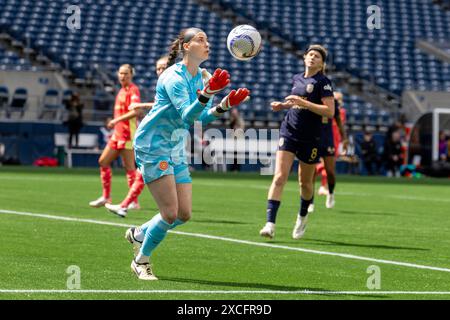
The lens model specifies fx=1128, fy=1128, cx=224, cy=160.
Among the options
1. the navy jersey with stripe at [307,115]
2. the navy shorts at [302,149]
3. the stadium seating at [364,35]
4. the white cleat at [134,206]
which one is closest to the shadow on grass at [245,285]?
the navy shorts at [302,149]

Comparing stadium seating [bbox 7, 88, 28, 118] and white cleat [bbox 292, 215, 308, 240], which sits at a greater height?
stadium seating [bbox 7, 88, 28, 118]

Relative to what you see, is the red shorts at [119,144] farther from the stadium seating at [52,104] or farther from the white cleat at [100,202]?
the stadium seating at [52,104]

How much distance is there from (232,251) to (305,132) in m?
2.29

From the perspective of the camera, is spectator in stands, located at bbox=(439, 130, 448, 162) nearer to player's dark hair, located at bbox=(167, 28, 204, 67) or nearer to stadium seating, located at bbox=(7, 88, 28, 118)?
stadium seating, located at bbox=(7, 88, 28, 118)

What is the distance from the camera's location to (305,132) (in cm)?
1381

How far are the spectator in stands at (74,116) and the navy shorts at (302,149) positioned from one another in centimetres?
2260

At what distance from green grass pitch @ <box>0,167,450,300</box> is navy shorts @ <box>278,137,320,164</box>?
1.00 metres

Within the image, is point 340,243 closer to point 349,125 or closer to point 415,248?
point 415,248

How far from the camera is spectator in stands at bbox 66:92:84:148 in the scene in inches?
1406

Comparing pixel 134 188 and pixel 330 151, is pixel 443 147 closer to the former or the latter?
pixel 330 151

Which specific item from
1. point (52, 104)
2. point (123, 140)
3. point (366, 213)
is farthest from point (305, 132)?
point (52, 104)

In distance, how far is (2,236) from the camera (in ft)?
42.7

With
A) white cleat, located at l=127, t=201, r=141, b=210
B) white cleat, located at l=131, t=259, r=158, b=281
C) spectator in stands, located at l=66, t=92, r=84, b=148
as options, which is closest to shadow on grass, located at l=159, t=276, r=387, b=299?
white cleat, located at l=131, t=259, r=158, b=281

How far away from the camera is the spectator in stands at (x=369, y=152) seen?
1500 inches
